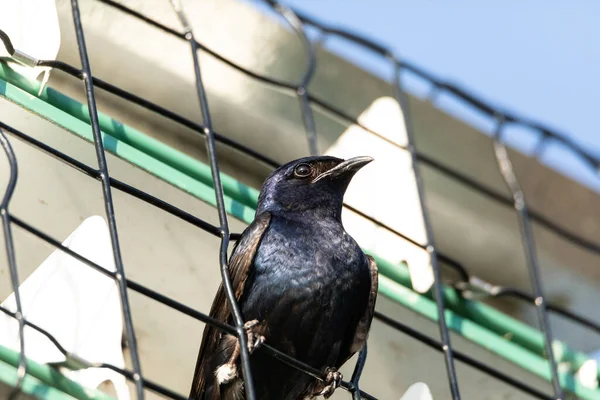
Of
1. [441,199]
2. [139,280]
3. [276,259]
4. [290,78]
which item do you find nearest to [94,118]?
[276,259]

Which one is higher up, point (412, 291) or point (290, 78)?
point (290, 78)

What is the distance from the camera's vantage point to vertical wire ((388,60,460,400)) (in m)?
4.84

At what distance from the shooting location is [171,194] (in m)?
5.33

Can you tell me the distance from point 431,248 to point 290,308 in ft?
4.48

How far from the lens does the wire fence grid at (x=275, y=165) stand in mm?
3863

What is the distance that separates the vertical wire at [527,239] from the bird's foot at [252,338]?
1.60m

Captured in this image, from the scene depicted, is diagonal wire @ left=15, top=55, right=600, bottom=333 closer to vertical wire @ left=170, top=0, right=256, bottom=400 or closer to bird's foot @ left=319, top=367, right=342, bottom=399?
→ vertical wire @ left=170, top=0, right=256, bottom=400

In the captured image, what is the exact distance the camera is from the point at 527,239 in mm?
6191

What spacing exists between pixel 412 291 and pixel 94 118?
216cm

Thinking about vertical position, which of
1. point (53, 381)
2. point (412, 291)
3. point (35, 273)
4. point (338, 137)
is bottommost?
point (53, 381)

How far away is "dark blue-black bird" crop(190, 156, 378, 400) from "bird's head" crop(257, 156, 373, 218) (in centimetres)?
25

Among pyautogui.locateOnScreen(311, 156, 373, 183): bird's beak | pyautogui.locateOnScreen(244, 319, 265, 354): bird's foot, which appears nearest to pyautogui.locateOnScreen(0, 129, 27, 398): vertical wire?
pyautogui.locateOnScreen(244, 319, 265, 354): bird's foot

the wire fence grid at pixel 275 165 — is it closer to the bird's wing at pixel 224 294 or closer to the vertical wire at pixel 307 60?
the vertical wire at pixel 307 60

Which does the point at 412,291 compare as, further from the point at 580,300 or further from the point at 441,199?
the point at 580,300
